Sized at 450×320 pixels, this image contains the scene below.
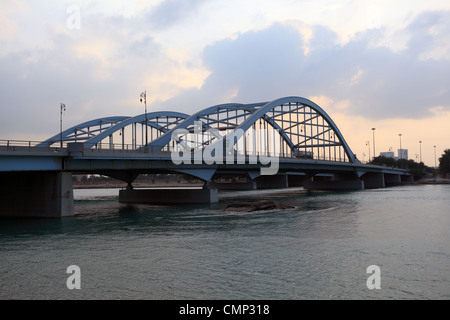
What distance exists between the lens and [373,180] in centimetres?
11681

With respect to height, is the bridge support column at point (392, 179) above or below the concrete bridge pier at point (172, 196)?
above

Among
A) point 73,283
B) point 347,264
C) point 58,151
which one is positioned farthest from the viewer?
point 58,151

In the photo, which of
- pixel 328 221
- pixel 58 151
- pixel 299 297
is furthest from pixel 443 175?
pixel 299 297

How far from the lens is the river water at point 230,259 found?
14336mm

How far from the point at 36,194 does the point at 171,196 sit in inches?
873

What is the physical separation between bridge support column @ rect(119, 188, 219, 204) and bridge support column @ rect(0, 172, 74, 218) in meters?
20.2

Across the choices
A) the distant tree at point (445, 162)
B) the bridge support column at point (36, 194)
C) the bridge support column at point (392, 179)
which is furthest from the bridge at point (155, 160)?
the distant tree at point (445, 162)

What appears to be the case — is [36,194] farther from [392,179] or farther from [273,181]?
[392,179]

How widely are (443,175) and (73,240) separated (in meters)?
157

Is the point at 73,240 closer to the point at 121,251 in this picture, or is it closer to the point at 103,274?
the point at 121,251

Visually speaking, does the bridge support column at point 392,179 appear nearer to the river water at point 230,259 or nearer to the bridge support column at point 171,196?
the bridge support column at point 171,196

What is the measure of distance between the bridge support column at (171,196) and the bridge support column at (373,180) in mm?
71396

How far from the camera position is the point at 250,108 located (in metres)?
78.2

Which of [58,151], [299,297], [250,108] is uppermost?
[250,108]
